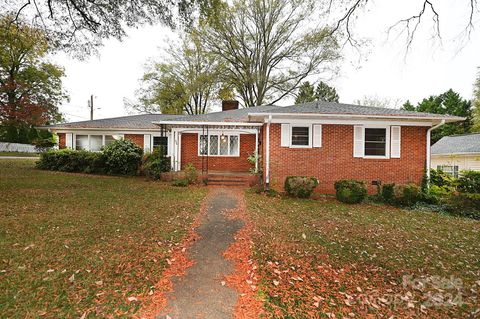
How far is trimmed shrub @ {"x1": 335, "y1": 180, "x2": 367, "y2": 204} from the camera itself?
873 centimetres

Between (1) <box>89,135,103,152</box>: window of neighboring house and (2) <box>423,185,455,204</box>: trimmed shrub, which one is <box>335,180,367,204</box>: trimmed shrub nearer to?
(2) <box>423,185,455,204</box>: trimmed shrub

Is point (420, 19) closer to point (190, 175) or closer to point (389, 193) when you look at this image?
point (389, 193)

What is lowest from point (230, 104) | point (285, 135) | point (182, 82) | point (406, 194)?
point (406, 194)

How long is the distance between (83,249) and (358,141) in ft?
33.8

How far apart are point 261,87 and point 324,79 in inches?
247

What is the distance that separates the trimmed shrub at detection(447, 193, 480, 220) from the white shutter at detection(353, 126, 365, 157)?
11.5 feet

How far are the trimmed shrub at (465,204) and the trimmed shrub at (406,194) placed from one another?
1123 mm

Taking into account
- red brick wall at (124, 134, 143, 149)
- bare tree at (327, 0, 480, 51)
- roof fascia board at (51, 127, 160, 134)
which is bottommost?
red brick wall at (124, 134, 143, 149)

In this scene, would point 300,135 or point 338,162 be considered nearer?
point 338,162

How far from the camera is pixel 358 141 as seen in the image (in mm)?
10117

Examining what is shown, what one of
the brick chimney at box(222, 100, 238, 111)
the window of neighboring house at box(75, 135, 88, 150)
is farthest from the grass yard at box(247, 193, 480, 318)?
the brick chimney at box(222, 100, 238, 111)

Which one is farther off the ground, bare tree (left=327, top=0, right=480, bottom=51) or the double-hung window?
bare tree (left=327, top=0, right=480, bottom=51)

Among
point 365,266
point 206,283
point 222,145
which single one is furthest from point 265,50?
point 206,283

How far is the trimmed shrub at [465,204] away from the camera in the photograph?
8.13 metres
